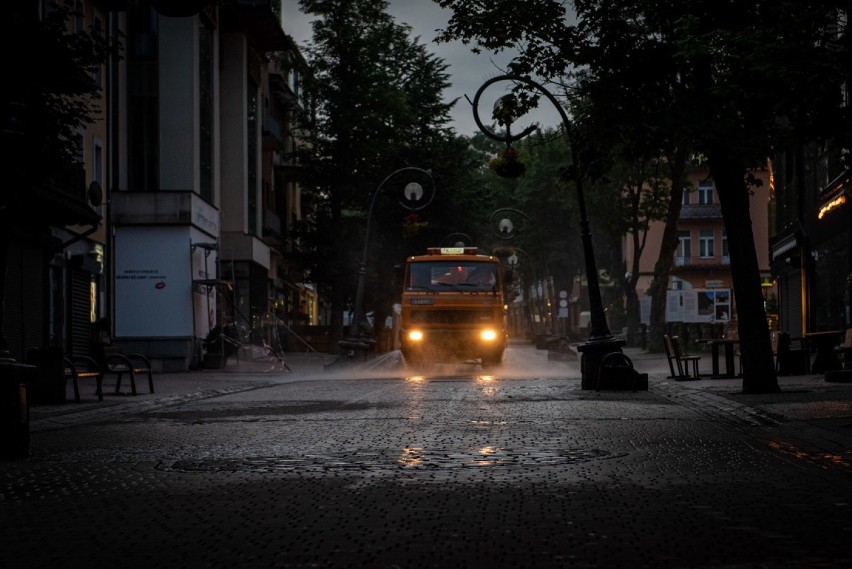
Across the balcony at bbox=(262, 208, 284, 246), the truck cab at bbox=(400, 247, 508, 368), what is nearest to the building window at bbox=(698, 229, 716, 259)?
the balcony at bbox=(262, 208, 284, 246)

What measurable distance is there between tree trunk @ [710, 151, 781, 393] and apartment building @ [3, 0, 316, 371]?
1307 cm

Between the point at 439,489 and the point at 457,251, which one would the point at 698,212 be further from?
the point at 439,489

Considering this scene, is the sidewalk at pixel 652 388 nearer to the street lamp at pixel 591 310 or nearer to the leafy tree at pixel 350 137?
the street lamp at pixel 591 310

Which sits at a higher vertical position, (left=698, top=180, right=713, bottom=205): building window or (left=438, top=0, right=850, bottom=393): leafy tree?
(left=698, top=180, right=713, bottom=205): building window

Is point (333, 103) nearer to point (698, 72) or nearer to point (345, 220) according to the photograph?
point (345, 220)

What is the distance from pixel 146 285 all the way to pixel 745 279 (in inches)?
923

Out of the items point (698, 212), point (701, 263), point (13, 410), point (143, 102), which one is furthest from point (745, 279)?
point (701, 263)

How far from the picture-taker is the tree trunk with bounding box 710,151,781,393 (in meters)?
18.8

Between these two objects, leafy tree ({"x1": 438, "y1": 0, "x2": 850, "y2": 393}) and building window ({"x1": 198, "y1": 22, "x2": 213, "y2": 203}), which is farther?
building window ({"x1": 198, "y1": 22, "x2": 213, "y2": 203})

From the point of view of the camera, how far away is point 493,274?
34.4m

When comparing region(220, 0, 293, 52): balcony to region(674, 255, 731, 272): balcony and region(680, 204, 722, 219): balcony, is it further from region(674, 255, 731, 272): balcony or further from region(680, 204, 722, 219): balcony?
region(674, 255, 731, 272): balcony

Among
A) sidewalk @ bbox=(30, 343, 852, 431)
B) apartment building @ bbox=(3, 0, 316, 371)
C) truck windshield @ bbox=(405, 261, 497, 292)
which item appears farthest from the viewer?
truck windshield @ bbox=(405, 261, 497, 292)

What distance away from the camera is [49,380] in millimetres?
18453

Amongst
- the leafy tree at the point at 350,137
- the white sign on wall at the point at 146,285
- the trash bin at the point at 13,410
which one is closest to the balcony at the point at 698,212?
the leafy tree at the point at 350,137
